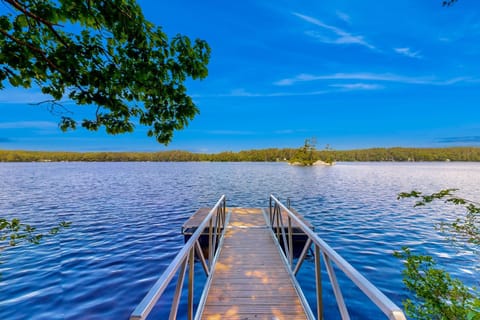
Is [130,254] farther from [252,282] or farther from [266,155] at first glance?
[266,155]

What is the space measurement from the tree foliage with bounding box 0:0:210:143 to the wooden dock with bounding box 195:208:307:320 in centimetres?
275

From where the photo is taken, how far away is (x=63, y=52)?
9.46 feet

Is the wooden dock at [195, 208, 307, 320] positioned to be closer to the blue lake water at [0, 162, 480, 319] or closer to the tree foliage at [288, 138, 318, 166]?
the blue lake water at [0, 162, 480, 319]

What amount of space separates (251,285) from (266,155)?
441ft

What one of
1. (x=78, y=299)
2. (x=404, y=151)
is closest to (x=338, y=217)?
(x=78, y=299)

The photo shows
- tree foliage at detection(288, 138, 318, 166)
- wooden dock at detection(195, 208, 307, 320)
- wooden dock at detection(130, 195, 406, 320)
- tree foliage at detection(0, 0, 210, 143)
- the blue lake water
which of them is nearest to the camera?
wooden dock at detection(130, 195, 406, 320)

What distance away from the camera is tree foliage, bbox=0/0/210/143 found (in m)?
2.71

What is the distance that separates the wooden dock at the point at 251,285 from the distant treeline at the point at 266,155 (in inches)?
4196

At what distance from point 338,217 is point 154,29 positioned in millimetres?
11363

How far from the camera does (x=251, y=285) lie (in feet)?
11.9

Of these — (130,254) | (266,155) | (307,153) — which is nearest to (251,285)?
(130,254)

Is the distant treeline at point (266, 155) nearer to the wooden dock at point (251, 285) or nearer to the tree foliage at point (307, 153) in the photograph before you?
the tree foliage at point (307, 153)

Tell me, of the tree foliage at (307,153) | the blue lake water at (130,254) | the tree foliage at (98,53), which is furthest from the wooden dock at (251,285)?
the tree foliage at (307,153)

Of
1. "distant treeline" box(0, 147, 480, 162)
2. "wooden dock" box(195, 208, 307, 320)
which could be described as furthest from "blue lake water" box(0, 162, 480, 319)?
"distant treeline" box(0, 147, 480, 162)
